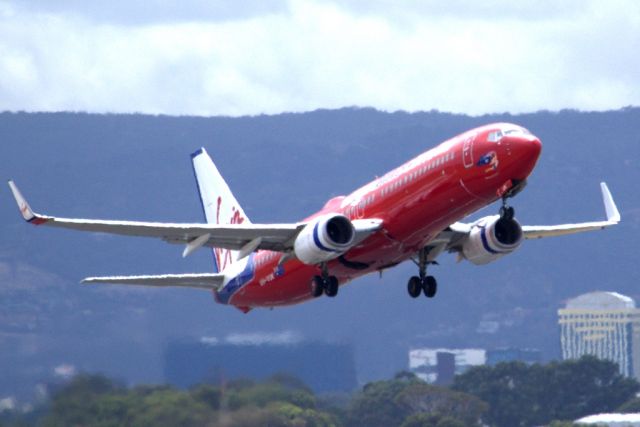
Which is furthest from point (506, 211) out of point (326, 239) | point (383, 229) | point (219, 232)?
point (219, 232)

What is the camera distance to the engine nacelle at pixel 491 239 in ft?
174

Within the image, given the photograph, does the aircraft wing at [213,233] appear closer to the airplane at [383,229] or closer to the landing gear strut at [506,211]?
the airplane at [383,229]

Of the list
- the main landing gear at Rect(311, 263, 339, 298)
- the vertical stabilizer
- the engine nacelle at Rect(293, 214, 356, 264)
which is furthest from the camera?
the vertical stabilizer

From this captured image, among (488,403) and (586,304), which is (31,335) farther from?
(586,304)

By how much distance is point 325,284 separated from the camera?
2090 inches

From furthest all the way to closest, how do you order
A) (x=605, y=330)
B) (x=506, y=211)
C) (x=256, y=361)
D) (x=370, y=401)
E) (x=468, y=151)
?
(x=605, y=330) → (x=370, y=401) → (x=256, y=361) → (x=506, y=211) → (x=468, y=151)

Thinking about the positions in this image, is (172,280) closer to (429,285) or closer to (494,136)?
(429,285)

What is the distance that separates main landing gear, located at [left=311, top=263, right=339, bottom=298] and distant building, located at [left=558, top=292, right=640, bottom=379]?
86.8 meters

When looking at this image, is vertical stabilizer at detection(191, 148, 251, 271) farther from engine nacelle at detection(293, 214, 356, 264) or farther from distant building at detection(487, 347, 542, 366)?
distant building at detection(487, 347, 542, 366)

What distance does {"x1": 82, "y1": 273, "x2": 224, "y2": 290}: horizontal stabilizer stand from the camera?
54812 mm

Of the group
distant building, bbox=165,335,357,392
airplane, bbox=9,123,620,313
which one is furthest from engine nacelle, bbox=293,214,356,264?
distant building, bbox=165,335,357,392

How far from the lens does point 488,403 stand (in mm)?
86812

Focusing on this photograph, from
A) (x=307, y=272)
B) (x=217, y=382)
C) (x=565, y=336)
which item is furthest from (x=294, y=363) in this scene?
(x=565, y=336)

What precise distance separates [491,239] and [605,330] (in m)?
88.4
